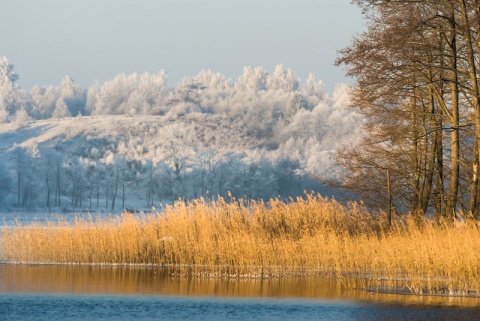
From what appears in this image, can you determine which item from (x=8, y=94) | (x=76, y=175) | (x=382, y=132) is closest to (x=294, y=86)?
(x=8, y=94)

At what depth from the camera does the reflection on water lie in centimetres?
1942

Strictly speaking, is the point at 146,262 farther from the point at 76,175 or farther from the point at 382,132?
the point at 76,175

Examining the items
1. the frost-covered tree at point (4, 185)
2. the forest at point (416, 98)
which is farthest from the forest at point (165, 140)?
the forest at point (416, 98)

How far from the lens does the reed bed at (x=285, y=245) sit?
20.1 metres

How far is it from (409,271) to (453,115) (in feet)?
17.4

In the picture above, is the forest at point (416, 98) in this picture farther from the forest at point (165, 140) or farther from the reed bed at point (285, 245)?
the forest at point (165, 140)

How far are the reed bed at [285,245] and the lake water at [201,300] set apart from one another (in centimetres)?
88

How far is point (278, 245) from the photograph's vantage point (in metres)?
23.6

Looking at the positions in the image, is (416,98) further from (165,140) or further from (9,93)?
(9,93)

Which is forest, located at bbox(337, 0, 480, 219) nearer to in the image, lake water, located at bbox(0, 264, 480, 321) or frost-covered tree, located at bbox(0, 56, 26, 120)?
lake water, located at bbox(0, 264, 480, 321)

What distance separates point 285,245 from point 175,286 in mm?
3368

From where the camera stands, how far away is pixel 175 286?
2170cm

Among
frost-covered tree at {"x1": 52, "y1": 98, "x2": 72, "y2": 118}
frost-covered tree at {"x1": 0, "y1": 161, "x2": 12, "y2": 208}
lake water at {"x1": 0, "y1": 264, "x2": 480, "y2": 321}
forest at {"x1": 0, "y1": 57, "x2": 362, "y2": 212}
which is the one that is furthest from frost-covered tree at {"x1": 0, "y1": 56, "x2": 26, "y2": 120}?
lake water at {"x1": 0, "y1": 264, "x2": 480, "y2": 321}

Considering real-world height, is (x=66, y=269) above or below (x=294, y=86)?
below
